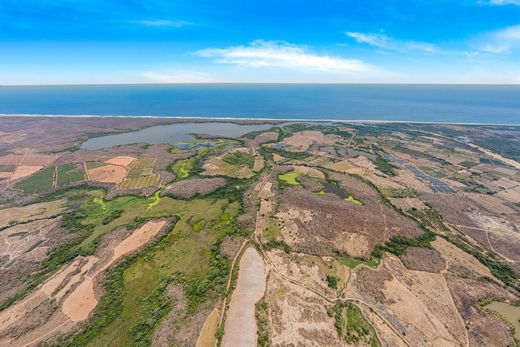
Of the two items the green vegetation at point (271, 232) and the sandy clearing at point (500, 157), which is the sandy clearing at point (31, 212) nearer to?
the green vegetation at point (271, 232)

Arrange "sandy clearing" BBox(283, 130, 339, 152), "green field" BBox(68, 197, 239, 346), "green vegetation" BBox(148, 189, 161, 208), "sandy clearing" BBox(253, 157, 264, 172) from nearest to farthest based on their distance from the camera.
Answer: "green field" BBox(68, 197, 239, 346) < "green vegetation" BBox(148, 189, 161, 208) < "sandy clearing" BBox(253, 157, 264, 172) < "sandy clearing" BBox(283, 130, 339, 152)

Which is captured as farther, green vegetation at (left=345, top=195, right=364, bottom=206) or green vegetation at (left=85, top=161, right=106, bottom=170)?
green vegetation at (left=85, top=161, right=106, bottom=170)

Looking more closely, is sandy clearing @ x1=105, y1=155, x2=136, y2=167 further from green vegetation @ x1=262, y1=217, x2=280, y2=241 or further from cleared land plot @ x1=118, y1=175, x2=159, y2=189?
A: green vegetation @ x1=262, y1=217, x2=280, y2=241

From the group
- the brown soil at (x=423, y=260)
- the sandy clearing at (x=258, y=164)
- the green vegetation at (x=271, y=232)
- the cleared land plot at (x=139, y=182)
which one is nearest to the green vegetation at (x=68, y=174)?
the cleared land plot at (x=139, y=182)

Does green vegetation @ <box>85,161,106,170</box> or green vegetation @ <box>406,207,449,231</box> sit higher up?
green vegetation @ <box>85,161,106,170</box>

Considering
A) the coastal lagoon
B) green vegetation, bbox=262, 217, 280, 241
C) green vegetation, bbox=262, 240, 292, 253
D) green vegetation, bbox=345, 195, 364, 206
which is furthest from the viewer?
the coastal lagoon

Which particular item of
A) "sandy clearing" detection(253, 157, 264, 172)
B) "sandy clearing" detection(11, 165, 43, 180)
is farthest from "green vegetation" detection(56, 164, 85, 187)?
"sandy clearing" detection(253, 157, 264, 172)
